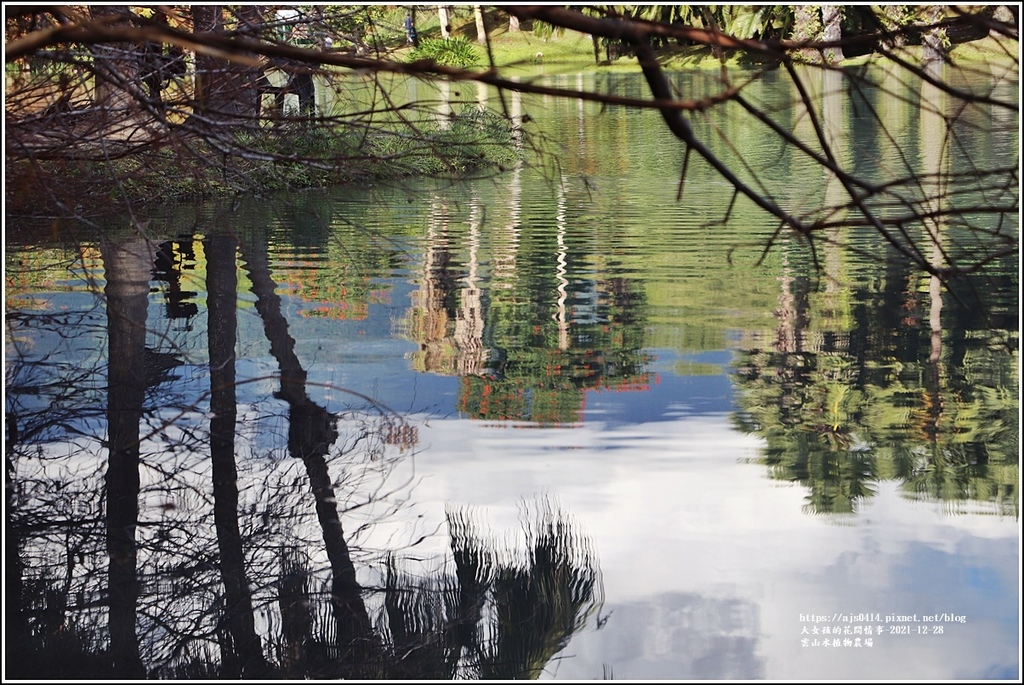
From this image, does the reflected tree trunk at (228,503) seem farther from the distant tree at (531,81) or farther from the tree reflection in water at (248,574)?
the distant tree at (531,81)

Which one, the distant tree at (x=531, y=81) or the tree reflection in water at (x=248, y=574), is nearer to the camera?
the distant tree at (x=531, y=81)

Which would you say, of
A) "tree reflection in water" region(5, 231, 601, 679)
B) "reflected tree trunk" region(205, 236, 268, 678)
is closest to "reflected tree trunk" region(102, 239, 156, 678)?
"tree reflection in water" region(5, 231, 601, 679)

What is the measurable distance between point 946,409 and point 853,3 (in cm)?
209

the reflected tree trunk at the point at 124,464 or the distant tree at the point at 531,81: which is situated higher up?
the distant tree at the point at 531,81

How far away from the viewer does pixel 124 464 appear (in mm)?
3045

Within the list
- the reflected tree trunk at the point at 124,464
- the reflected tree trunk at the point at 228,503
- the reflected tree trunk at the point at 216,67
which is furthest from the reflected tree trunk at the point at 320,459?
the reflected tree trunk at the point at 216,67

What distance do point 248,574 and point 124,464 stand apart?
2.30ft

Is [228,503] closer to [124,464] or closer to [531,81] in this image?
[124,464]

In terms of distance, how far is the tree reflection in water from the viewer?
234cm

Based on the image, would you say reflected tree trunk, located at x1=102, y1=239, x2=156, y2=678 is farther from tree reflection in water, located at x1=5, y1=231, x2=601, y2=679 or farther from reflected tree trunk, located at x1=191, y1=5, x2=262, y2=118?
reflected tree trunk, located at x1=191, y1=5, x2=262, y2=118

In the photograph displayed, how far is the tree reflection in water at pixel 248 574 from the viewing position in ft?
7.67

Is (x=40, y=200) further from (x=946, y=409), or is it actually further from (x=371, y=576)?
(x=946, y=409)

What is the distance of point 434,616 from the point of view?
248 cm

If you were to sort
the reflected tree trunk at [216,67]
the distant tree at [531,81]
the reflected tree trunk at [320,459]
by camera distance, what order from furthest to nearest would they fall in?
the reflected tree trunk at [320,459] < the reflected tree trunk at [216,67] < the distant tree at [531,81]
